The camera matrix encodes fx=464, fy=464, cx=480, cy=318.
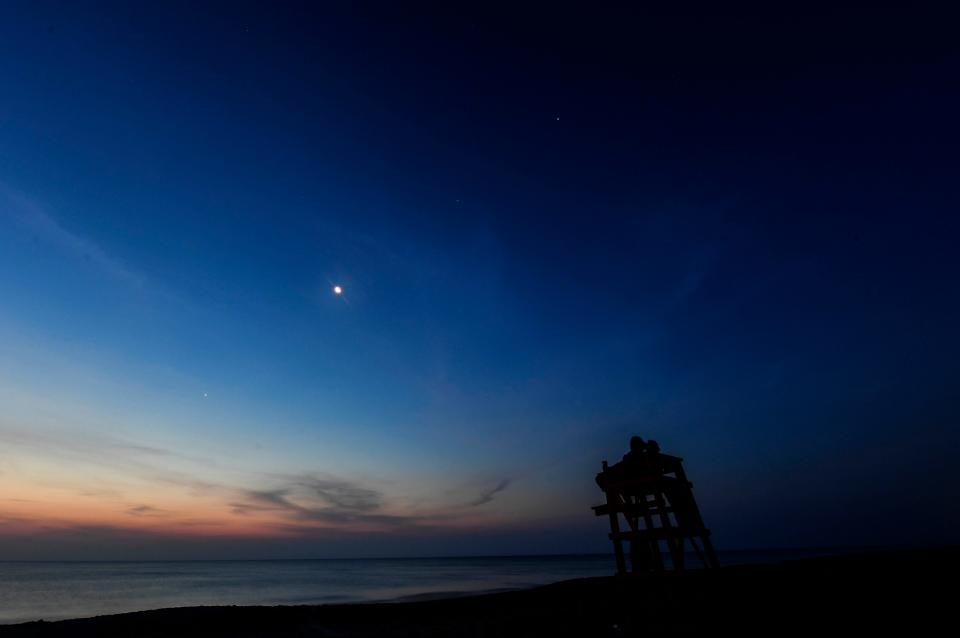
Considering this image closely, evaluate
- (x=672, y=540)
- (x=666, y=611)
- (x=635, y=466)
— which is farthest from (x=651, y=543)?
(x=666, y=611)

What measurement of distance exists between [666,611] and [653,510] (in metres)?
3.86

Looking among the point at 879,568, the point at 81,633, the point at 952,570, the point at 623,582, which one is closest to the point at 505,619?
the point at 623,582

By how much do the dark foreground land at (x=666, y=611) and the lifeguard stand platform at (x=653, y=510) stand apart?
825 mm

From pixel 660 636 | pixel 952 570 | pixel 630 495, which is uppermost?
pixel 630 495

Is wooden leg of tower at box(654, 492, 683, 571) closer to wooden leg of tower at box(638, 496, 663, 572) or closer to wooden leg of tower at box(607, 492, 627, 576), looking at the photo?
wooden leg of tower at box(638, 496, 663, 572)

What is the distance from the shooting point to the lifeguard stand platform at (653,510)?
41.6 feet

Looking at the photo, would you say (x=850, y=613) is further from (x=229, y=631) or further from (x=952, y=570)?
(x=229, y=631)

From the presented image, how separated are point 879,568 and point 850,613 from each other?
3.91 metres

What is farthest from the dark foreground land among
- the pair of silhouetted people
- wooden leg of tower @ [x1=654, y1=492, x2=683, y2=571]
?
the pair of silhouetted people

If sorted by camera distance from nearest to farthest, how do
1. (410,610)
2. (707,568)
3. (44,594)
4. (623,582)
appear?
(707,568)
(623,582)
(410,610)
(44,594)

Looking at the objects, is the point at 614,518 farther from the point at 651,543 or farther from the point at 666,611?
the point at 666,611

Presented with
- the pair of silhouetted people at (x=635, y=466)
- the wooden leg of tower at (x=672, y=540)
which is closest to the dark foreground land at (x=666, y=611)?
the wooden leg of tower at (x=672, y=540)

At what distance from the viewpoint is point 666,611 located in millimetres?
9352

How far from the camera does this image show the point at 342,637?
12.2 metres
